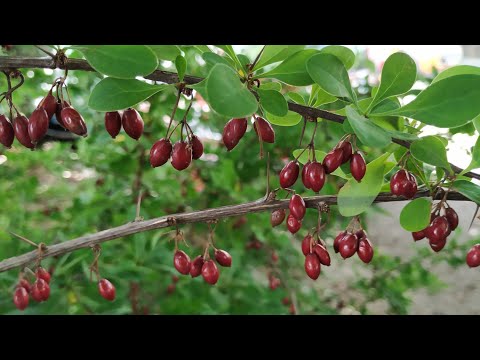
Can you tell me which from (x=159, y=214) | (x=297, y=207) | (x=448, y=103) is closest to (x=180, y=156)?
(x=297, y=207)

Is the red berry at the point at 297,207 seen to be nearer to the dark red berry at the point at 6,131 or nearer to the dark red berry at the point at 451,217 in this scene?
the dark red berry at the point at 451,217

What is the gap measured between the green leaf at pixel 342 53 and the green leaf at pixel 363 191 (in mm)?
101

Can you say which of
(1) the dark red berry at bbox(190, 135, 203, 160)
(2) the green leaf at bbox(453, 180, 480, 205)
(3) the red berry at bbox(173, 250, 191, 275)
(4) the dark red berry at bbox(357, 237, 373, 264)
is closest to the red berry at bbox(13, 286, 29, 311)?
(3) the red berry at bbox(173, 250, 191, 275)

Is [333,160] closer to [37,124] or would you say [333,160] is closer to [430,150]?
[430,150]

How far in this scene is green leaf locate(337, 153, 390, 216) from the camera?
518 millimetres

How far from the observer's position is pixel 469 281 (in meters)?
2.11

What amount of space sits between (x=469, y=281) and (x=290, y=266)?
0.85 m

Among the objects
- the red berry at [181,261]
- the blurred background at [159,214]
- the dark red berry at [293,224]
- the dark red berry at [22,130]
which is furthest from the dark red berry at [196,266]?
the blurred background at [159,214]

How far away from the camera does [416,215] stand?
528 mm

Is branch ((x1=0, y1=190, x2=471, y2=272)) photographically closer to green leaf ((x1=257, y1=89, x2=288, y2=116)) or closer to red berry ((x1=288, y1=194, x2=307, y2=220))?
red berry ((x1=288, y1=194, x2=307, y2=220))

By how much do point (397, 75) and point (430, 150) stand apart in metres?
0.07

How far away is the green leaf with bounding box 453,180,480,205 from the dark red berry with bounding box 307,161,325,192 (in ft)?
0.43

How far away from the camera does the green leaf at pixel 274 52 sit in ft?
1.50
